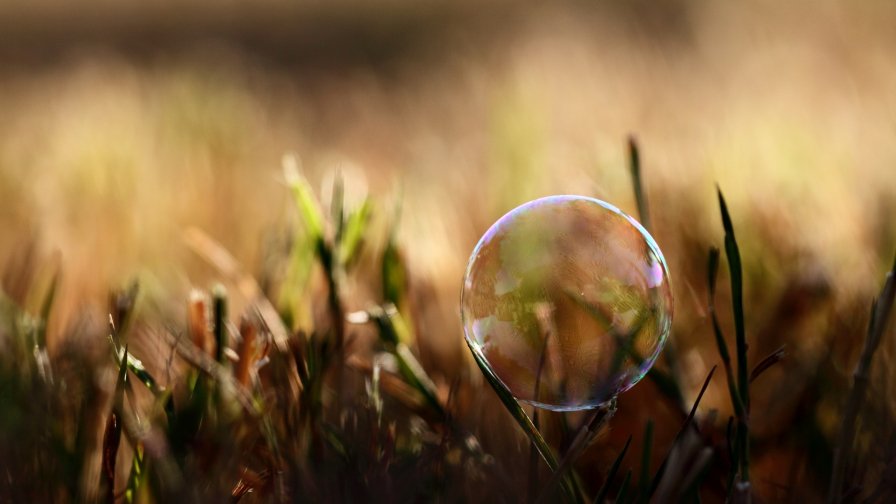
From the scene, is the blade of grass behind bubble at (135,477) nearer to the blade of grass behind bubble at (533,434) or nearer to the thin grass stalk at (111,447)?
the thin grass stalk at (111,447)

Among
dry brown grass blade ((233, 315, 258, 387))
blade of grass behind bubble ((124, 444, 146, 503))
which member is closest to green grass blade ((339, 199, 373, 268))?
dry brown grass blade ((233, 315, 258, 387))

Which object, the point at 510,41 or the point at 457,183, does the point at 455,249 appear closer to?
the point at 457,183

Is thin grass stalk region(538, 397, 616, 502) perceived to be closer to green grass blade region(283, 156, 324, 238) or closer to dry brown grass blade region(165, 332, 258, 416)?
dry brown grass blade region(165, 332, 258, 416)

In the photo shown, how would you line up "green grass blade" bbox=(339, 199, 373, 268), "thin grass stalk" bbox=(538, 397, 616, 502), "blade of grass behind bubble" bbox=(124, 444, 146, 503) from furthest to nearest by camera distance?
"green grass blade" bbox=(339, 199, 373, 268), "blade of grass behind bubble" bbox=(124, 444, 146, 503), "thin grass stalk" bbox=(538, 397, 616, 502)

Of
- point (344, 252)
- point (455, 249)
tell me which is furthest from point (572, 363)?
point (455, 249)

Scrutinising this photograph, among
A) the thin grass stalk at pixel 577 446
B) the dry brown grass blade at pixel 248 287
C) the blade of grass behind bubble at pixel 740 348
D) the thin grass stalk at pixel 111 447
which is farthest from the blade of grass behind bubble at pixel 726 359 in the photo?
the thin grass stalk at pixel 111 447
